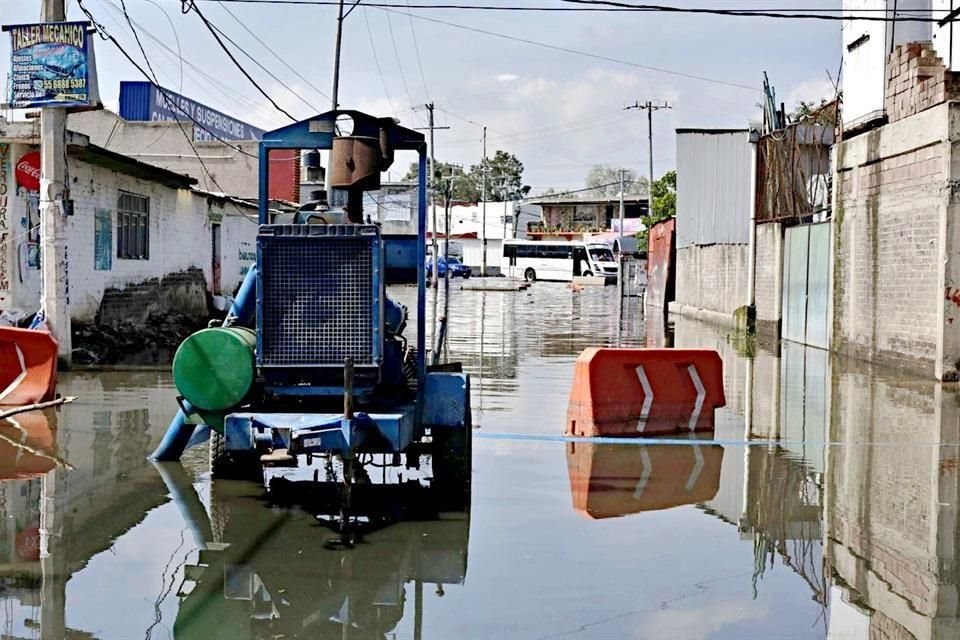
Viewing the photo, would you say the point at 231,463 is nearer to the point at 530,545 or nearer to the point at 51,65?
the point at 530,545

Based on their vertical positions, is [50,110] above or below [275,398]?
above

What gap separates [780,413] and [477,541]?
7.54 metres

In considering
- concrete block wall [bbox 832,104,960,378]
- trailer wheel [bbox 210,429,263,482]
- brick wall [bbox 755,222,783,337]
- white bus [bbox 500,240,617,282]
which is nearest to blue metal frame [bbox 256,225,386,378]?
trailer wheel [bbox 210,429,263,482]

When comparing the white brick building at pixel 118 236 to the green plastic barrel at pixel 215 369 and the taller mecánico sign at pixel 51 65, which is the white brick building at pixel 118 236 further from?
the green plastic barrel at pixel 215 369

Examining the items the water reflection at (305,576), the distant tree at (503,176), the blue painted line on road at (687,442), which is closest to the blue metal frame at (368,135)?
the water reflection at (305,576)

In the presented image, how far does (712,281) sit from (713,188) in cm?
297

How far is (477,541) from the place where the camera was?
7.52 meters

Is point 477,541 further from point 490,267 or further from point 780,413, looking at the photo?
point 490,267

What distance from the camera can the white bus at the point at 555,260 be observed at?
85.1 meters

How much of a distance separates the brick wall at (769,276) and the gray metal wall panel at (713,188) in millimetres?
2252

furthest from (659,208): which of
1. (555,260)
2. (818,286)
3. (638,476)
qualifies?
(638,476)

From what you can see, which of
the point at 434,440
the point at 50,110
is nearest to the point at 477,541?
the point at 434,440

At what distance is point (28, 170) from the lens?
19.5 metres

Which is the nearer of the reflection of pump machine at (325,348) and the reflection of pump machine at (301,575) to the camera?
the reflection of pump machine at (301,575)
